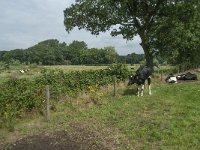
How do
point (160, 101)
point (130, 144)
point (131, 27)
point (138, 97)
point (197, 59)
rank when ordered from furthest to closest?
point (197, 59) → point (131, 27) → point (138, 97) → point (160, 101) → point (130, 144)

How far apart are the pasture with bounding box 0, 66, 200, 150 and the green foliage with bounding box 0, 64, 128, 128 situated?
43 centimetres

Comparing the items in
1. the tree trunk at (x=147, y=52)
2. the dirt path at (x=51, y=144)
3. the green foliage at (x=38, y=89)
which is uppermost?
the tree trunk at (x=147, y=52)

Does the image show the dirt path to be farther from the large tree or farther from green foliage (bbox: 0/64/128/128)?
the large tree

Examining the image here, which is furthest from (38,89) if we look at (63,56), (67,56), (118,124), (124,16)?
(67,56)

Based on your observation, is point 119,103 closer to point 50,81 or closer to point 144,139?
point 50,81

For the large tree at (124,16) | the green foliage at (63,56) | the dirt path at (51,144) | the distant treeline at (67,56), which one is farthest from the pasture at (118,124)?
the green foliage at (63,56)

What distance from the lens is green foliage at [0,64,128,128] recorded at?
13.8 metres

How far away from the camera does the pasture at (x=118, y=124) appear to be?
1155 centimetres

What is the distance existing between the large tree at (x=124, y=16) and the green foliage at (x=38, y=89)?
1055cm

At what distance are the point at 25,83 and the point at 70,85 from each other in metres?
3.27

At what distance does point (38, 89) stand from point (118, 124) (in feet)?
12.8

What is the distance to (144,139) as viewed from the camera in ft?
39.1

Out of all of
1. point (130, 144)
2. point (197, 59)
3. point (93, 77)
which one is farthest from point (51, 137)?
point (197, 59)

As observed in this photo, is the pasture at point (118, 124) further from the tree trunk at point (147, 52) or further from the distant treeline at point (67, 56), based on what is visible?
the distant treeline at point (67, 56)
